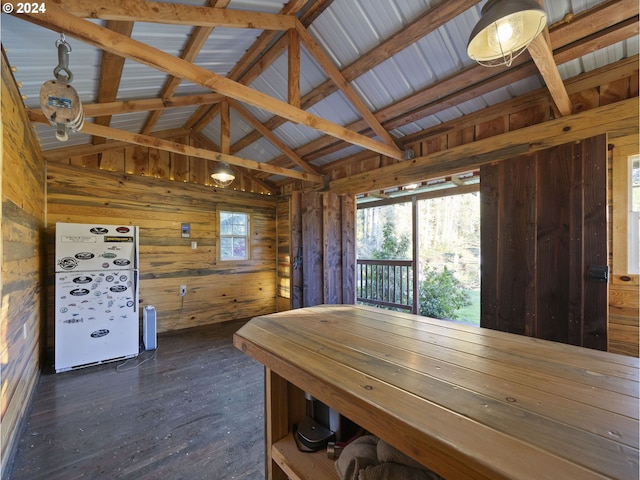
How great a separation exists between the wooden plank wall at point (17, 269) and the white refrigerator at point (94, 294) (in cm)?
21

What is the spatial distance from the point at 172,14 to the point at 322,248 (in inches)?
115

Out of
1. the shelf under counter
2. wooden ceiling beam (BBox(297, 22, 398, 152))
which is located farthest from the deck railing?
the shelf under counter

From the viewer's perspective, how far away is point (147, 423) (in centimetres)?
209

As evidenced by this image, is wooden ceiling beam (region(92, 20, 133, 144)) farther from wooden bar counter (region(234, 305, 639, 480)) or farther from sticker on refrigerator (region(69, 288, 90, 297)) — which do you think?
wooden bar counter (region(234, 305, 639, 480))

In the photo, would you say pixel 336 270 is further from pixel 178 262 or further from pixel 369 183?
pixel 178 262

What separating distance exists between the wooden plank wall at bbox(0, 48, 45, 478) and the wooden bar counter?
5.75 feet

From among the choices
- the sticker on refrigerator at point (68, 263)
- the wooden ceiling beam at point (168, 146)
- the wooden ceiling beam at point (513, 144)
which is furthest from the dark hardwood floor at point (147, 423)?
the wooden ceiling beam at point (513, 144)

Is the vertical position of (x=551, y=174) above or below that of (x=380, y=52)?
below

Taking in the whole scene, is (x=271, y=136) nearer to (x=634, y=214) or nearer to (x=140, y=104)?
(x=140, y=104)

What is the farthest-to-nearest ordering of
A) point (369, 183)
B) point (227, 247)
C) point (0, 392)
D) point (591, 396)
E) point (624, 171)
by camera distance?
point (227, 247) → point (369, 183) → point (624, 171) → point (0, 392) → point (591, 396)

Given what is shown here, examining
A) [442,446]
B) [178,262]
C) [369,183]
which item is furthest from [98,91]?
[442,446]

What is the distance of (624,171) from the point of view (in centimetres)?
209

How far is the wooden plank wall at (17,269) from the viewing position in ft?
5.50

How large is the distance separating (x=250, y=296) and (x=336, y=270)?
2149mm
